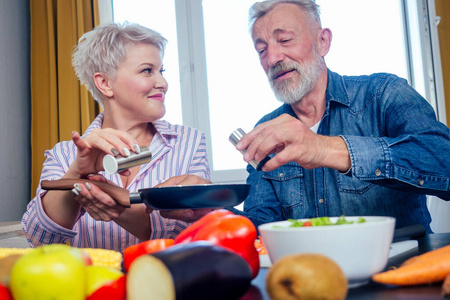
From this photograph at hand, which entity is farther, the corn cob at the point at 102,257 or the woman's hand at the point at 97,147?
the woman's hand at the point at 97,147

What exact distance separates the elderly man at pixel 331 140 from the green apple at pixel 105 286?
0.56 m

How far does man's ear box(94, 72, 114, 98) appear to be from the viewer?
179 centimetres

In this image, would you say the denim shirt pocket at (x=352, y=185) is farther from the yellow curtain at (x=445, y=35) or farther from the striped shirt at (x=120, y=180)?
the yellow curtain at (x=445, y=35)

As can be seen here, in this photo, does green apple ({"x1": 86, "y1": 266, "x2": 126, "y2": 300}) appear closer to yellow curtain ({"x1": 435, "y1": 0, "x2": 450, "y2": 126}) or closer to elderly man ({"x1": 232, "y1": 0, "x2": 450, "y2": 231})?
elderly man ({"x1": 232, "y1": 0, "x2": 450, "y2": 231})

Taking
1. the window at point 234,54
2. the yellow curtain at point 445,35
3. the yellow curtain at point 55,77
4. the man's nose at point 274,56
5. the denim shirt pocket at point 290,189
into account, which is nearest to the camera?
the denim shirt pocket at point 290,189

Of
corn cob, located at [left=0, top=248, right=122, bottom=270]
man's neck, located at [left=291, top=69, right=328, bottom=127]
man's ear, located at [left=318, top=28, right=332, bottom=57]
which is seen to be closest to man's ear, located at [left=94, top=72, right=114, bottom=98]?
man's neck, located at [left=291, top=69, right=328, bottom=127]

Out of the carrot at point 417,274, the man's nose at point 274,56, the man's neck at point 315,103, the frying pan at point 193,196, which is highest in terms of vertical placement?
the man's nose at point 274,56

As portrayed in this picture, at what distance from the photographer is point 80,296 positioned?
43 cm

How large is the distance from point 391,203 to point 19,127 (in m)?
2.51

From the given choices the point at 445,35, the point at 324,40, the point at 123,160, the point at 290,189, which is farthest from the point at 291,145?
the point at 445,35

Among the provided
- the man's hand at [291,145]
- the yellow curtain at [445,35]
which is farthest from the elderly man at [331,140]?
the yellow curtain at [445,35]

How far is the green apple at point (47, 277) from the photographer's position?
0.40 m

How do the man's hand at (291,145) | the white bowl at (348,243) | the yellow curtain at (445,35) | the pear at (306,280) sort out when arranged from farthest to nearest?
the yellow curtain at (445,35) < the man's hand at (291,145) < the white bowl at (348,243) < the pear at (306,280)

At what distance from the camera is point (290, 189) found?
5.22 feet
